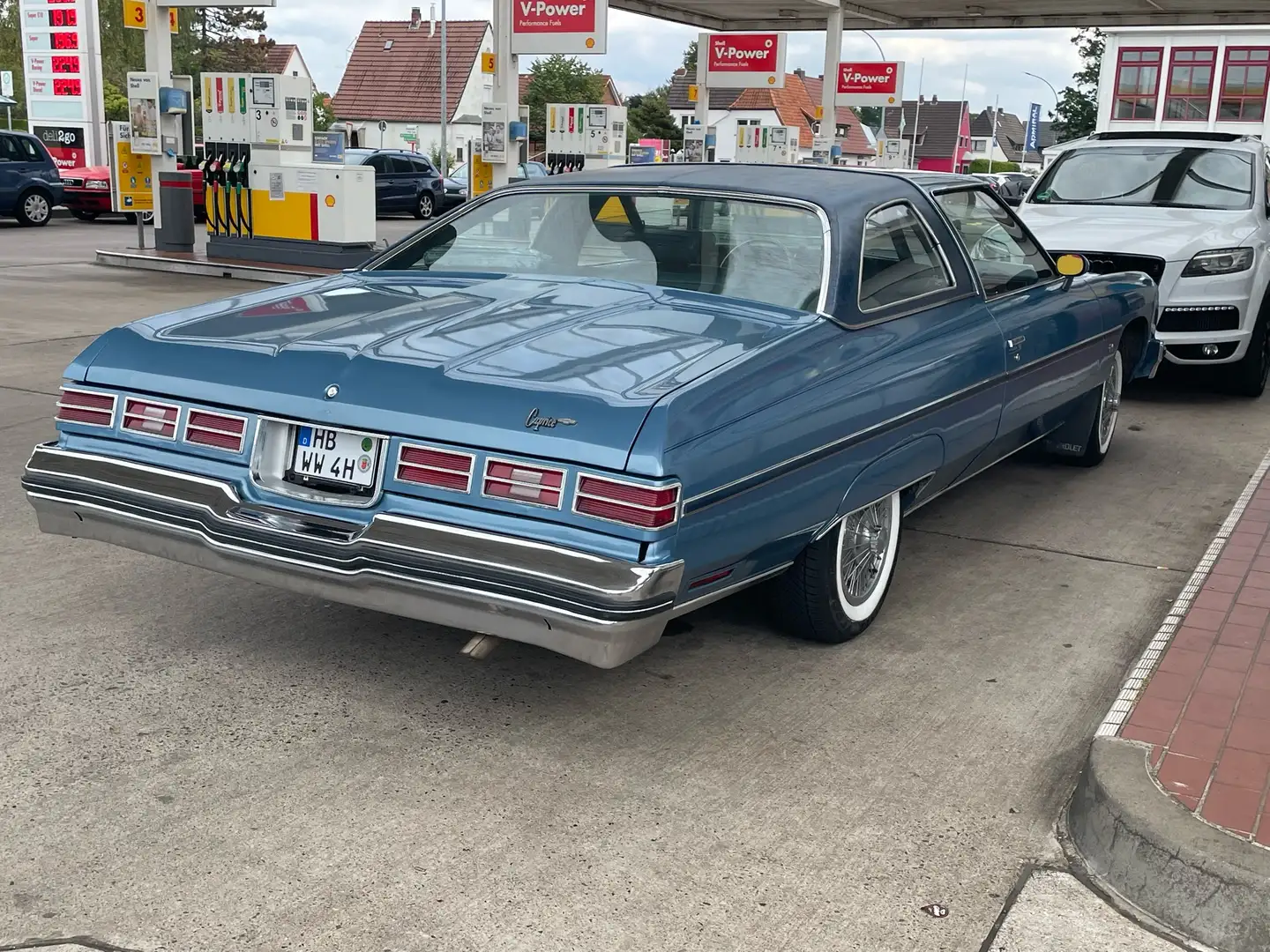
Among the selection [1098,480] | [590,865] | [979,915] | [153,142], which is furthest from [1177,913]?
[153,142]

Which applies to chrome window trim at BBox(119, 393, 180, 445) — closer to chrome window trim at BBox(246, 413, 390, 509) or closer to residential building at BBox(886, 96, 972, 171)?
chrome window trim at BBox(246, 413, 390, 509)

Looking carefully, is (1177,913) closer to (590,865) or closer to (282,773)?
(590,865)

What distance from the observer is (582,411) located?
3.32 metres

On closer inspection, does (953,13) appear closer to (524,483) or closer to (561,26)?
(561,26)

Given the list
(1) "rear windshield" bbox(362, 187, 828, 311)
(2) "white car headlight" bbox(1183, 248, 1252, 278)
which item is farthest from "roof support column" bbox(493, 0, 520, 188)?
(1) "rear windshield" bbox(362, 187, 828, 311)

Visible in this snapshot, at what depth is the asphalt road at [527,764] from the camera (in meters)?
2.87

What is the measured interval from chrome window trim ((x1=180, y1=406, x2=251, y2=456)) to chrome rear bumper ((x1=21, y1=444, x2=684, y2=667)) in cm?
9

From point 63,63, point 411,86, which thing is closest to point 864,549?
point 63,63

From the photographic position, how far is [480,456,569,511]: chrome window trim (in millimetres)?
3299

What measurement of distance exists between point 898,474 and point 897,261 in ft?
2.71

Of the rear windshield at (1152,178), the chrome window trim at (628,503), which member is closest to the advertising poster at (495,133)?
the rear windshield at (1152,178)

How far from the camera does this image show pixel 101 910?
2822 millimetres

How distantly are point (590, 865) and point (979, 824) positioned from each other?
3.22 feet

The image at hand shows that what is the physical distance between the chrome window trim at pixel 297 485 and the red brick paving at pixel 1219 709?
206 centimetres
